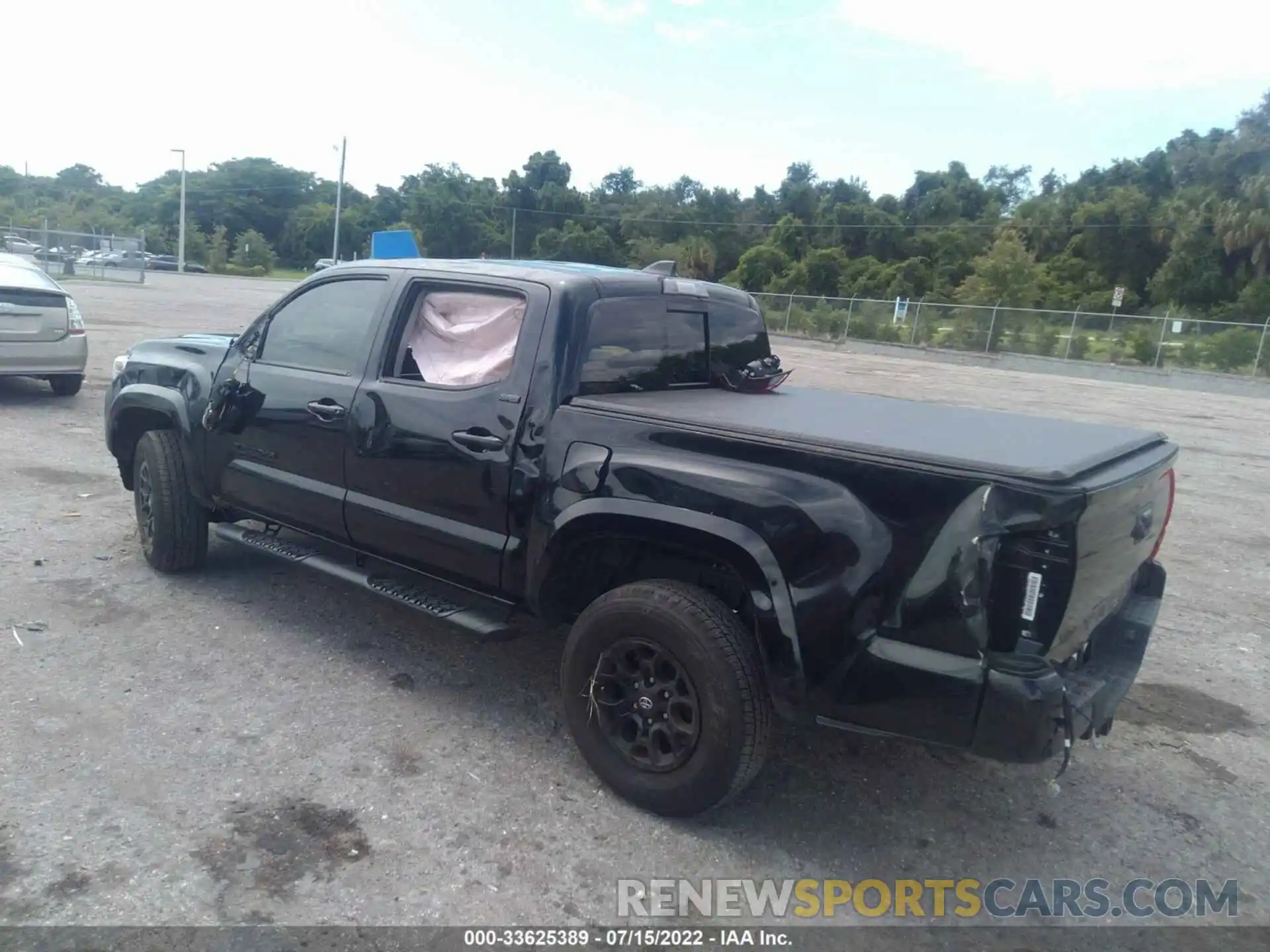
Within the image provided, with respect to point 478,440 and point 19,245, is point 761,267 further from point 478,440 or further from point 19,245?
point 478,440

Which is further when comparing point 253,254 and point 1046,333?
point 253,254

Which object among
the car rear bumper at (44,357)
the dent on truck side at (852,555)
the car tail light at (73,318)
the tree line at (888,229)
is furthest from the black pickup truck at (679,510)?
the tree line at (888,229)

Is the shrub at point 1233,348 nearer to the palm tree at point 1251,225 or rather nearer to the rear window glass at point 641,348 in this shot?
the palm tree at point 1251,225

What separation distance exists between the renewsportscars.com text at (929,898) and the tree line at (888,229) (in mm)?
43646

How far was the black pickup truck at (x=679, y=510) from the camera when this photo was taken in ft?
9.16

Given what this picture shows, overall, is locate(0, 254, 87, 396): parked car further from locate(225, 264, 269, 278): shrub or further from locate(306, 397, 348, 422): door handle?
locate(225, 264, 269, 278): shrub

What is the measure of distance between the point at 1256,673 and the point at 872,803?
2651 millimetres

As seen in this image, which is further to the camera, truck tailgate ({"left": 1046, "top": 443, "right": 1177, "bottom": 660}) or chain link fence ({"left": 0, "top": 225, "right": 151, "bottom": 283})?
chain link fence ({"left": 0, "top": 225, "right": 151, "bottom": 283})

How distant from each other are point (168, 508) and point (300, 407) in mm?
Result: 1272

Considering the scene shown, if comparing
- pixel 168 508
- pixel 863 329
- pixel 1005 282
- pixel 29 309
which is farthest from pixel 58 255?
pixel 1005 282

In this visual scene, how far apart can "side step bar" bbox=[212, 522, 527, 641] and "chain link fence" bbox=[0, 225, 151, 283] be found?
3600 cm

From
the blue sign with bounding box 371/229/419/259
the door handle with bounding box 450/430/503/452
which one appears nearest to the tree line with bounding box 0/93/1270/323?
the blue sign with bounding box 371/229/419/259

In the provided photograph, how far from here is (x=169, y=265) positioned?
218 feet

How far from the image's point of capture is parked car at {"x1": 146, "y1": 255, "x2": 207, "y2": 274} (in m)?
63.9
